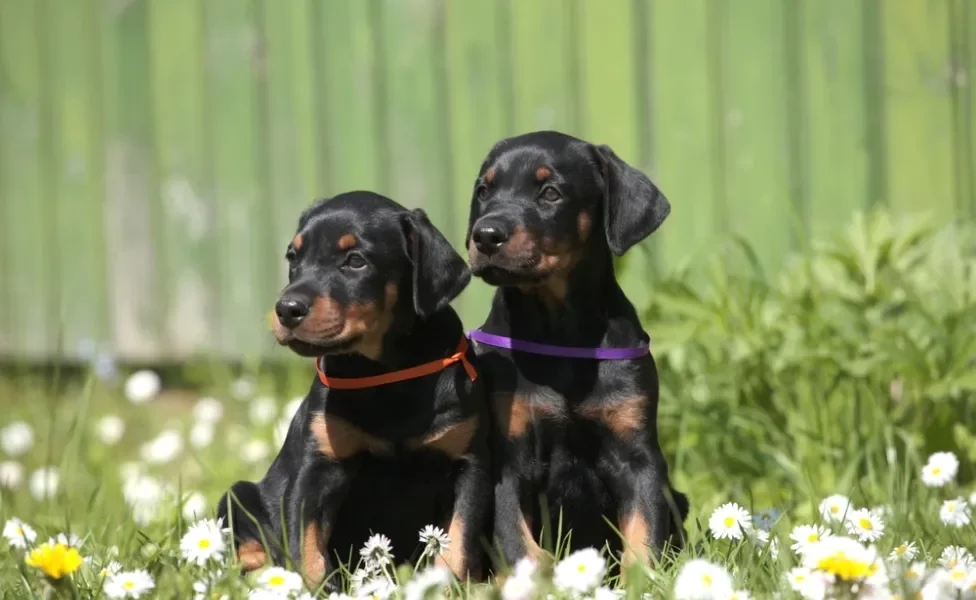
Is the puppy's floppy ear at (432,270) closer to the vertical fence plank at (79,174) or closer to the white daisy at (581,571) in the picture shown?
the white daisy at (581,571)

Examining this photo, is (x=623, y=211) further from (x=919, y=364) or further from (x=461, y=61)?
(x=461, y=61)

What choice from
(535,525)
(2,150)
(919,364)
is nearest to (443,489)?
(535,525)

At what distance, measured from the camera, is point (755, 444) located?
13.9ft

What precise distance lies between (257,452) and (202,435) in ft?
1.02

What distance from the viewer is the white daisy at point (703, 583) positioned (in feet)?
7.25

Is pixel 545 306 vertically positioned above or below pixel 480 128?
below

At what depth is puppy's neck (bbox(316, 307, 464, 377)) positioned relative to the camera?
3.20m

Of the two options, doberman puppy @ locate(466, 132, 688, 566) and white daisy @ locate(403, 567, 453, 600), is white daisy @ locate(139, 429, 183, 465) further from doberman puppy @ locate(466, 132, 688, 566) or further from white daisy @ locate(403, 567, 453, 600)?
white daisy @ locate(403, 567, 453, 600)

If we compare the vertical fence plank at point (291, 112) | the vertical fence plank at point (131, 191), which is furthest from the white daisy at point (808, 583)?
the vertical fence plank at point (131, 191)

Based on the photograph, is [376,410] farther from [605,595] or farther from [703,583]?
[703,583]

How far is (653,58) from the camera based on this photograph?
210 inches

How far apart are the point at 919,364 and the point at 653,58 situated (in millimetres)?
1926

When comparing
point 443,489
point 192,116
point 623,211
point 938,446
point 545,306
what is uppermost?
point 192,116

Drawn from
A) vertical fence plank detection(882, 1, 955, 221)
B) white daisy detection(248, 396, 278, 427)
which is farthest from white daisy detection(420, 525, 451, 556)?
vertical fence plank detection(882, 1, 955, 221)
